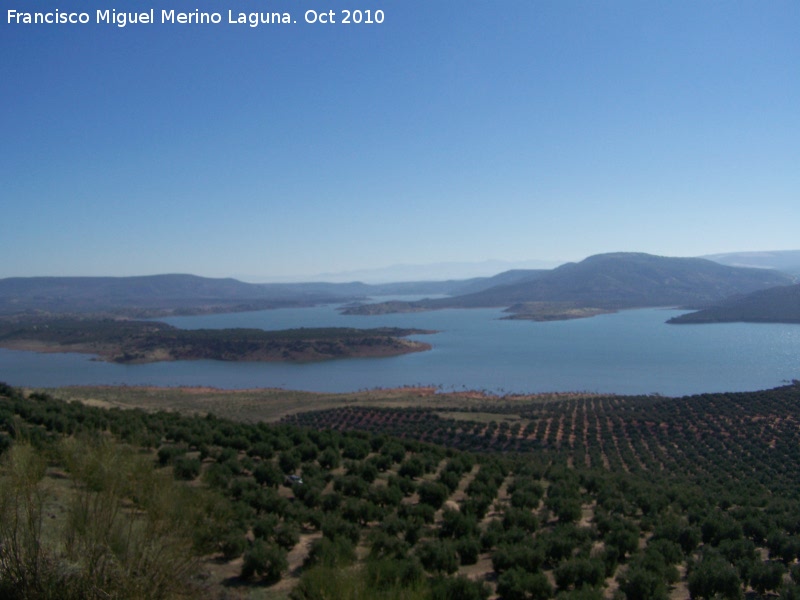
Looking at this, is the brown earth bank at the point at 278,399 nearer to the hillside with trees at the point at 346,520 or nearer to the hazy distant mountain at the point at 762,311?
the hillside with trees at the point at 346,520

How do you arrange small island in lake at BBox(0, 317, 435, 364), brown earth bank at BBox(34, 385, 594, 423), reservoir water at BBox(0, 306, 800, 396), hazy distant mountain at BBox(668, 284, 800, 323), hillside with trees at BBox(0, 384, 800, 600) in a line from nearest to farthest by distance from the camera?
hillside with trees at BBox(0, 384, 800, 600) < brown earth bank at BBox(34, 385, 594, 423) < reservoir water at BBox(0, 306, 800, 396) < small island in lake at BBox(0, 317, 435, 364) < hazy distant mountain at BBox(668, 284, 800, 323)

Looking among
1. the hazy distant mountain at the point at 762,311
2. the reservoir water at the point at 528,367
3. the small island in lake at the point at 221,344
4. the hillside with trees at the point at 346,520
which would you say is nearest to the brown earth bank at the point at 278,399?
the reservoir water at the point at 528,367

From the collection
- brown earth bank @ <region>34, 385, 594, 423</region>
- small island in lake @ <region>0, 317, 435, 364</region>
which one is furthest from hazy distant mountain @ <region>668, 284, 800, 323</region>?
brown earth bank @ <region>34, 385, 594, 423</region>

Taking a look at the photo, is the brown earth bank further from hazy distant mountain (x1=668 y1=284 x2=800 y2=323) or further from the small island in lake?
hazy distant mountain (x1=668 y1=284 x2=800 y2=323)

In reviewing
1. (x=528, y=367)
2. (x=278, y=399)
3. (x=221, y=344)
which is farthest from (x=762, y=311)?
(x=278, y=399)

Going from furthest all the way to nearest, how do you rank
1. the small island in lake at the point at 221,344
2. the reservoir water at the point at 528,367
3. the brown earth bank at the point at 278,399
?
the small island in lake at the point at 221,344, the reservoir water at the point at 528,367, the brown earth bank at the point at 278,399

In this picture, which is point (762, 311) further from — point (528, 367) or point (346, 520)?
point (346, 520)
